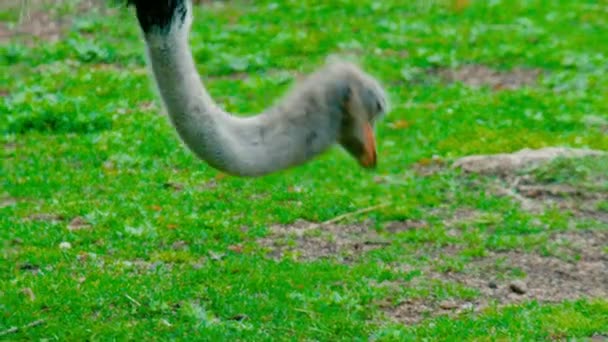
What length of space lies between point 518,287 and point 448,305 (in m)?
0.47

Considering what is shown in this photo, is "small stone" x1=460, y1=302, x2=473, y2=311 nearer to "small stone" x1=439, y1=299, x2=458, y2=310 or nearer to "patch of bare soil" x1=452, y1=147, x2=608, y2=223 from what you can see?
"small stone" x1=439, y1=299, x2=458, y2=310

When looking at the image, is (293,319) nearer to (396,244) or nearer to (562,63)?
(396,244)

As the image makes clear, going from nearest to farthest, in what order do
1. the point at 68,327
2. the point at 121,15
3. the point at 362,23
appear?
the point at 121,15 < the point at 68,327 < the point at 362,23

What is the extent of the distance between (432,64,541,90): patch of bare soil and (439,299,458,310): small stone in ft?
17.8

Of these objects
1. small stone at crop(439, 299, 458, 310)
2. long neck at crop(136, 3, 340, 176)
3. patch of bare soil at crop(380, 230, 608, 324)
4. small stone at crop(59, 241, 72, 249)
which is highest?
long neck at crop(136, 3, 340, 176)

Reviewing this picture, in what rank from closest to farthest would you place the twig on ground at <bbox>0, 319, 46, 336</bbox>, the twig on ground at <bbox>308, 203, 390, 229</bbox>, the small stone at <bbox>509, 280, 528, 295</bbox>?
1. the twig on ground at <bbox>0, 319, 46, 336</bbox>
2. the small stone at <bbox>509, 280, 528, 295</bbox>
3. the twig on ground at <bbox>308, 203, 390, 229</bbox>

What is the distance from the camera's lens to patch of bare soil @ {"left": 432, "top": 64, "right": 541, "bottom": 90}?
12.4 metres

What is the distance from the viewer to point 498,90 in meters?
12.1

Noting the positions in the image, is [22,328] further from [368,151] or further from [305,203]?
[305,203]

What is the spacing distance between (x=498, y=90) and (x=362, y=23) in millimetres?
3321

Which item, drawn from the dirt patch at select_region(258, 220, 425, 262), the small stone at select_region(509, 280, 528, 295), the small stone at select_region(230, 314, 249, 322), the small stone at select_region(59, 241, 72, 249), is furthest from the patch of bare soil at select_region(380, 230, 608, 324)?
the small stone at select_region(59, 241, 72, 249)

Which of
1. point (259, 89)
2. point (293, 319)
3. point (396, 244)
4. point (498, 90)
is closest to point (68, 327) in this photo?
point (293, 319)

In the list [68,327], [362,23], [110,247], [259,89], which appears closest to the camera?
[68,327]

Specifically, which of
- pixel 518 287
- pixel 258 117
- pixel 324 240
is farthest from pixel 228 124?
pixel 324 240
